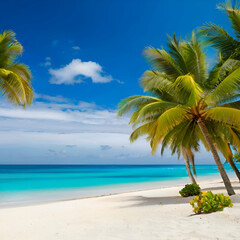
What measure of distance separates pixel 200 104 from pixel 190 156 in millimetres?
5340

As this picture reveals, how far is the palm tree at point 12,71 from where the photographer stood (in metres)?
8.27

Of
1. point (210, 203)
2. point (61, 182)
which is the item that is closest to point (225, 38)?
point (210, 203)

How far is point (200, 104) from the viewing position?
9.29m

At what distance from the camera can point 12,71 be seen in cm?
887

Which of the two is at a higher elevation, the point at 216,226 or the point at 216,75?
the point at 216,75

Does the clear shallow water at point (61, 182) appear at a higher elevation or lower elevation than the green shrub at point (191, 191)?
higher

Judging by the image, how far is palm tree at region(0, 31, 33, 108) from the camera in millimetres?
8273

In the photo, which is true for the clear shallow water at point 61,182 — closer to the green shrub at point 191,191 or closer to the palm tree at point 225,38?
the green shrub at point 191,191

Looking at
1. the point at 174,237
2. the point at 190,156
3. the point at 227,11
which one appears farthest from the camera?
the point at 190,156

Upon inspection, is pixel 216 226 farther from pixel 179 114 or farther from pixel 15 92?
pixel 15 92

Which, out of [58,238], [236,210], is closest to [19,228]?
[58,238]

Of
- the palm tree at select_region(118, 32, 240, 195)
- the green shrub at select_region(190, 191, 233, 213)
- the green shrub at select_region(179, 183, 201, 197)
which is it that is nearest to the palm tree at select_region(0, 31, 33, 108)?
the palm tree at select_region(118, 32, 240, 195)

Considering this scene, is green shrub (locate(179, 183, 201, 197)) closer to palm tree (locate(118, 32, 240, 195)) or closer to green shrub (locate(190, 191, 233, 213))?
palm tree (locate(118, 32, 240, 195))

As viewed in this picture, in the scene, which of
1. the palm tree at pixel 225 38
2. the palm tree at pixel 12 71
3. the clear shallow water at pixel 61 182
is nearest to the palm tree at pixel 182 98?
the palm tree at pixel 225 38
